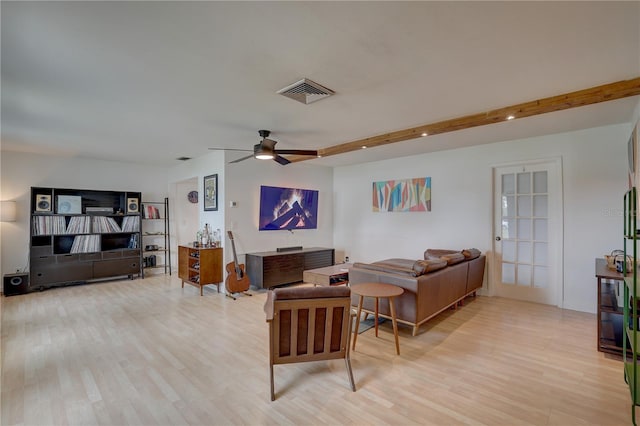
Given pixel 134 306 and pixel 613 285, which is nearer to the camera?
pixel 613 285

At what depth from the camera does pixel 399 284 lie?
344 centimetres

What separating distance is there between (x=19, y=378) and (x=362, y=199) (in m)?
5.90

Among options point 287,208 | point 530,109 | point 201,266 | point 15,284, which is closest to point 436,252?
point 530,109

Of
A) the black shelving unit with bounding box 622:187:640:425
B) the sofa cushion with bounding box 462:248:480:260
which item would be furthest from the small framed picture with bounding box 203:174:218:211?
the black shelving unit with bounding box 622:187:640:425

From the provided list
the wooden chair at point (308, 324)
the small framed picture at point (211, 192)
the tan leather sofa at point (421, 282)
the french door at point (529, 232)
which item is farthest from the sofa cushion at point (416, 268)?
the small framed picture at point (211, 192)

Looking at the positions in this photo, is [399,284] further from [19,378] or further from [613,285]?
[19,378]

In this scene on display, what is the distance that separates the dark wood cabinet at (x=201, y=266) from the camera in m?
5.21

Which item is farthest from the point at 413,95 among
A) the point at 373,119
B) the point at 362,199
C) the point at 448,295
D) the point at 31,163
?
the point at 31,163

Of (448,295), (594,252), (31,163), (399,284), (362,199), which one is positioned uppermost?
(31,163)

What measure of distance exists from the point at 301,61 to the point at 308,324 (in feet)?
6.70

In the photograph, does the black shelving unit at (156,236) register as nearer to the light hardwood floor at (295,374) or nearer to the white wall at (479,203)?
the light hardwood floor at (295,374)

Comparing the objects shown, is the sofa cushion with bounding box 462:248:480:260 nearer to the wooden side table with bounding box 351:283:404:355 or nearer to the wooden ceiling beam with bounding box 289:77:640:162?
the wooden side table with bounding box 351:283:404:355

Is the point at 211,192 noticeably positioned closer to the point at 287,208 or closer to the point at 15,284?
the point at 287,208

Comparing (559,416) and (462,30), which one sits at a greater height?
(462,30)
